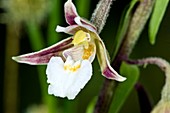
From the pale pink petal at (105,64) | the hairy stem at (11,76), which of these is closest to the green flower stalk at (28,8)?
the hairy stem at (11,76)

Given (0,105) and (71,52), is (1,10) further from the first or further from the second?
(71,52)

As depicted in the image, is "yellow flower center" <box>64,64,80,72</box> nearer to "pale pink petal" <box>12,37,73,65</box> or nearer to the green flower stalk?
"pale pink petal" <box>12,37,73,65</box>

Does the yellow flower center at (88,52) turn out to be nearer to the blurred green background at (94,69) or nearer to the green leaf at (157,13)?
the green leaf at (157,13)

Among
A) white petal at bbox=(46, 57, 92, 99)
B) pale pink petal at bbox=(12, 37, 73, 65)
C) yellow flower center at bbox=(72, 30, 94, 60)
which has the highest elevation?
yellow flower center at bbox=(72, 30, 94, 60)

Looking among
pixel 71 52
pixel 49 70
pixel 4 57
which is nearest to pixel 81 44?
pixel 71 52

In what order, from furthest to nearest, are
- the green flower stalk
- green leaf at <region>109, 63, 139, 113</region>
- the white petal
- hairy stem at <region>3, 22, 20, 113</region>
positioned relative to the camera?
hairy stem at <region>3, 22, 20, 113</region>
the green flower stalk
green leaf at <region>109, 63, 139, 113</region>
the white petal

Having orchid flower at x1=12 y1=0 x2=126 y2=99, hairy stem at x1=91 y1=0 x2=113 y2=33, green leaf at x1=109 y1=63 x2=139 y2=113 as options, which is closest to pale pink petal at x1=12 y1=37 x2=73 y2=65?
orchid flower at x1=12 y1=0 x2=126 y2=99
